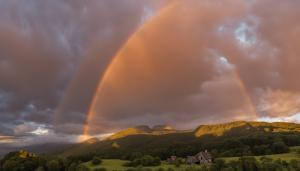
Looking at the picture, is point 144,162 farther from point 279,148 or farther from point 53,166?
point 279,148

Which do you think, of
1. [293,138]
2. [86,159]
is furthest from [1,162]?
[293,138]

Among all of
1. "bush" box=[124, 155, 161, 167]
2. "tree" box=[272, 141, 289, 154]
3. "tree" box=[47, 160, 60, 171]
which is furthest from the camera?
→ "tree" box=[272, 141, 289, 154]

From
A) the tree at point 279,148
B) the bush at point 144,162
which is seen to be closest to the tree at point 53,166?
the bush at point 144,162

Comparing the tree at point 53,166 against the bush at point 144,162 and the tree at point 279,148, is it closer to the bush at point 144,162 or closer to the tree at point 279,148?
the bush at point 144,162

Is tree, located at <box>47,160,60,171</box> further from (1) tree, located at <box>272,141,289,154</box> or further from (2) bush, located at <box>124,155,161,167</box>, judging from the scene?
(1) tree, located at <box>272,141,289,154</box>

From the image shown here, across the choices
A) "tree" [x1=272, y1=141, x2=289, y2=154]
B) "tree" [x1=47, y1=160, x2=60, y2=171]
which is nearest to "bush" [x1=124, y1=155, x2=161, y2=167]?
"tree" [x1=47, y1=160, x2=60, y2=171]

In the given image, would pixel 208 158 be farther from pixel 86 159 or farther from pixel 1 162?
pixel 1 162

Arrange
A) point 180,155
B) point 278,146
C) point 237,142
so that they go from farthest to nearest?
point 237,142 < point 180,155 < point 278,146

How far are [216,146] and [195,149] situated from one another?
13.7m

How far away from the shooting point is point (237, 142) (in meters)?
166

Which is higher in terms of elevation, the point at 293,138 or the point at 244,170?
the point at 293,138

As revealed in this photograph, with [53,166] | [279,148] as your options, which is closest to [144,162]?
[53,166]

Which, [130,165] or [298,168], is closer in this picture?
[298,168]

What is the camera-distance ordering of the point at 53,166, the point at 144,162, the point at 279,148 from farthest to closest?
the point at 279,148
the point at 53,166
the point at 144,162
